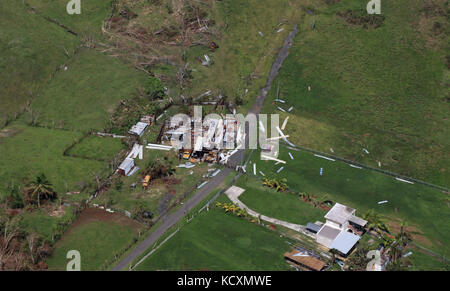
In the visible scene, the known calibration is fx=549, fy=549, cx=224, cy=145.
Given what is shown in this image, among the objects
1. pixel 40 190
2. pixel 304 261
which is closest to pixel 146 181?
pixel 40 190

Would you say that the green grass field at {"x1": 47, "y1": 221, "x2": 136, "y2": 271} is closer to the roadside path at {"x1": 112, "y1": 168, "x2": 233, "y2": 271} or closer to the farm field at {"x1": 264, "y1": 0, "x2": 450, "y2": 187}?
the roadside path at {"x1": 112, "y1": 168, "x2": 233, "y2": 271}

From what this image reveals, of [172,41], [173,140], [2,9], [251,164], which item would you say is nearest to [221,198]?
[251,164]

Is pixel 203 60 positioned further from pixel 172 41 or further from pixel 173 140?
pixel 173 140


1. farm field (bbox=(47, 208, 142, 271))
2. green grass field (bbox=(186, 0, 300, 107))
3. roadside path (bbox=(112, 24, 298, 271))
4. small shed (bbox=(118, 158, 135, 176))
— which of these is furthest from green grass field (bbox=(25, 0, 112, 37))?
farm field (bbox=(47, 208, 142, 271))

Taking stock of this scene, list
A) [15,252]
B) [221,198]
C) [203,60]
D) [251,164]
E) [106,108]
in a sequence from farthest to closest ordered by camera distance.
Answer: [203,60] < [106,108] < [251,164] < [221,198] < [15,252]

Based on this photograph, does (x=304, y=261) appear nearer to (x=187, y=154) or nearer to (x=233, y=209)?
(x=233, y=209)
